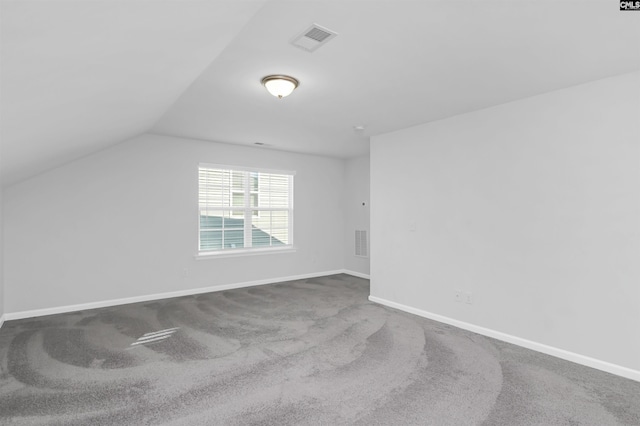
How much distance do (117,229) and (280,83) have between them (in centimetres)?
337

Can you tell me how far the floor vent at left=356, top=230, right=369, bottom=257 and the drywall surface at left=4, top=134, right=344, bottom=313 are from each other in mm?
1758

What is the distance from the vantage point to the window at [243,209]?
5473 mm

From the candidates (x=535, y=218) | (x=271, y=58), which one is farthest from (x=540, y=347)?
(x=271, y=58)

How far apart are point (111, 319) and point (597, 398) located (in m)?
4.72

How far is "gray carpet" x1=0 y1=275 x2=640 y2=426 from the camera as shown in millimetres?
2104

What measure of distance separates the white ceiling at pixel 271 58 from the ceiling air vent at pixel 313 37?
5cm

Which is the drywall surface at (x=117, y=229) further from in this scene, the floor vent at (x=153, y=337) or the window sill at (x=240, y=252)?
the floor vent at (x=153, y=337)

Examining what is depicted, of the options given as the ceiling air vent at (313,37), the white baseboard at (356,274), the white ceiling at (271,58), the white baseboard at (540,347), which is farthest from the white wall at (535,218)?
the ceiling air vent at (313,37)

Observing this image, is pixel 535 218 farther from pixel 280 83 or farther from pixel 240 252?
pixel 240 252

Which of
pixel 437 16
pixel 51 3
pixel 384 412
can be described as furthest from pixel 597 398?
pixel 51 3

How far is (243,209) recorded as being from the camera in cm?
587

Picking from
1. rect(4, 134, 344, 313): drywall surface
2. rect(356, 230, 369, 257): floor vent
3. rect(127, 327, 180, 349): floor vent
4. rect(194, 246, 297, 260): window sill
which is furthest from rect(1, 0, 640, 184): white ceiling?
rect(356, 230, 369, 257): floor vent

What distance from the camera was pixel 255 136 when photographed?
196 inches

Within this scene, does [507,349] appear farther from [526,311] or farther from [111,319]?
[111,319]
